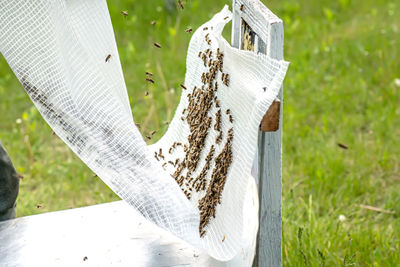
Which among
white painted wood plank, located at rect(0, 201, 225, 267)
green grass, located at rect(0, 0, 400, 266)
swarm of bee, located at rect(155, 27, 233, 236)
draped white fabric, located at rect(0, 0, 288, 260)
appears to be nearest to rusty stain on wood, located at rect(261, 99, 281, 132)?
draped white fabric, located at rect(0, 0, 288, 260)

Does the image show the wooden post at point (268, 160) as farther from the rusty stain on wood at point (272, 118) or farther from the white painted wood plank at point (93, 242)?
the white painted wood plank at point (93, 242)

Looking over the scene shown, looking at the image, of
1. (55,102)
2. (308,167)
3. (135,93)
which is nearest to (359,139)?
(308,167)

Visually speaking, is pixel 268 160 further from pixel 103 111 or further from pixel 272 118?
pixel 103 111

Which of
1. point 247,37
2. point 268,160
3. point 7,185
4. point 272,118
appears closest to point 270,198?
point 268,160

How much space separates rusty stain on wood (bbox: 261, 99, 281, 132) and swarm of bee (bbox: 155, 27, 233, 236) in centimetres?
23

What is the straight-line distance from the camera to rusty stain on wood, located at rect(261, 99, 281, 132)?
4.53 ft

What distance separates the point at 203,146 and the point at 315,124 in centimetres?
201

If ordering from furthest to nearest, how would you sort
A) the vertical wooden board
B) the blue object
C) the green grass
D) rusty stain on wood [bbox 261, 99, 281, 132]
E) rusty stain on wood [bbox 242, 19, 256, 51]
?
1. the green grass
2. the blue object
3. rusty stain on wood [bbox 242, 19, 256, 51]
4. the vertical wooden board
5. rusty stain on wood [bbox 261, 99, 281, 132]

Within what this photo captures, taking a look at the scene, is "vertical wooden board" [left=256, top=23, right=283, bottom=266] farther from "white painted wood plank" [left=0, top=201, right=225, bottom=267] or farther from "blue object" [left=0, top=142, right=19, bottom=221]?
"blue object" [left=0, top=142, right=19, bottom=221]

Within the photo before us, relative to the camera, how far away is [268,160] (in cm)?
156

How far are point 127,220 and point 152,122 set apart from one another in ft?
6.78

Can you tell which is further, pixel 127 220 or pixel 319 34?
pixel 319 34

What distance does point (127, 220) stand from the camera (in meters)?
1.84

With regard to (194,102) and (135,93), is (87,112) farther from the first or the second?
(135,93)
